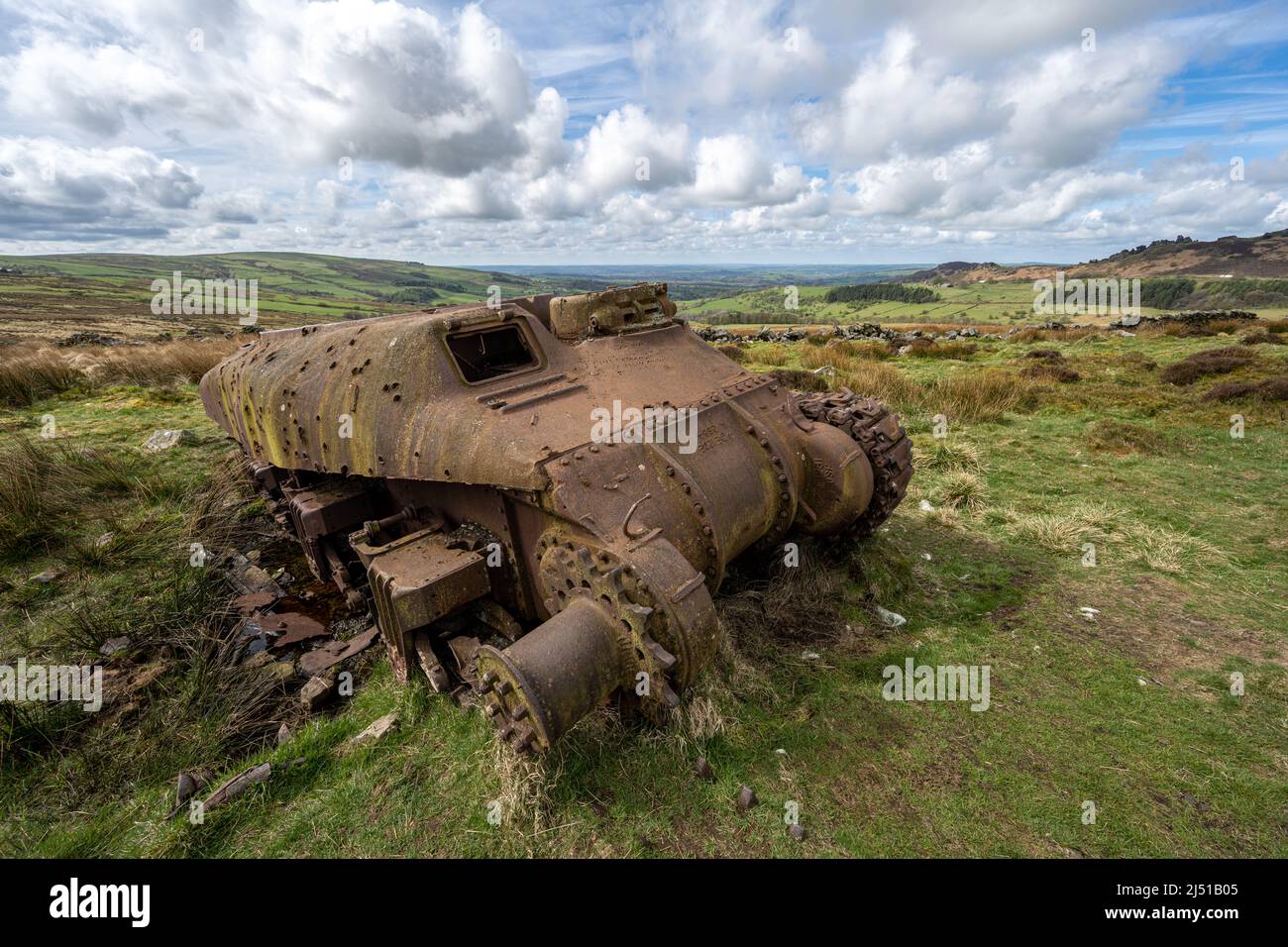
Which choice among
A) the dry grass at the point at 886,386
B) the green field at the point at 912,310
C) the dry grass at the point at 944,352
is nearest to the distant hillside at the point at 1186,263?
the green field at the point at 912,310

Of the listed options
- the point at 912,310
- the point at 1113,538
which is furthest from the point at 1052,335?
the point at 912,310

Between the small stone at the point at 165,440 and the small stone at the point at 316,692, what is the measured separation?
8906 mm

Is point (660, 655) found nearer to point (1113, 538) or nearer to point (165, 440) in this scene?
point (1113, 538)

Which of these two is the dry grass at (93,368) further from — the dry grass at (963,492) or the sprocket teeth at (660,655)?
the dry grass at (963,492)

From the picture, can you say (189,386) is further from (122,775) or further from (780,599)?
(780,599)

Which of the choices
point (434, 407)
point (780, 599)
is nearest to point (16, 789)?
point (434, 407)

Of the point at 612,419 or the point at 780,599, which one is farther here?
the point at 780,599

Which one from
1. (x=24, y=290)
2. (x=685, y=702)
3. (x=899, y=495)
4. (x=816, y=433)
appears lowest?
(x=685, y=702)

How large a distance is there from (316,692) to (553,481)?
2.73 m

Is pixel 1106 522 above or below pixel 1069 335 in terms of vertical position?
below

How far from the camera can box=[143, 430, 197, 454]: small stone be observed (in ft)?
36.7

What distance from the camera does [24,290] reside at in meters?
70.9

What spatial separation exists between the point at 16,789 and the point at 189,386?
17.8 m

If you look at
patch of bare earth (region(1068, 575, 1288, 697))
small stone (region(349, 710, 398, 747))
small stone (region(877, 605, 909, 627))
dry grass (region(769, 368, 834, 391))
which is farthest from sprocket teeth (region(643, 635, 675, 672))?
dry grass (region(769, 368, 834, 391))
